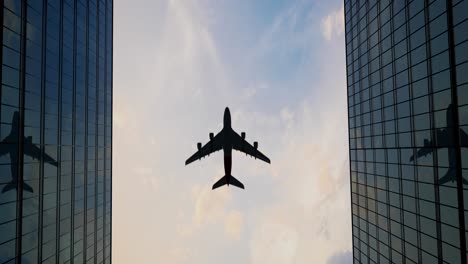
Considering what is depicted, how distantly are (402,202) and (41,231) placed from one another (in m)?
32.4

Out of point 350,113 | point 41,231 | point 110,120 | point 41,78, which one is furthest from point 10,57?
point 350,113

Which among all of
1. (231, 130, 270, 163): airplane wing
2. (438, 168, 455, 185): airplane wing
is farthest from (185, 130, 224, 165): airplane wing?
(438, 168, 455, 185): airplane wing

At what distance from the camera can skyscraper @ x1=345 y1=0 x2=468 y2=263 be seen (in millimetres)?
19078

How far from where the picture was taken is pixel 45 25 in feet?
80.8

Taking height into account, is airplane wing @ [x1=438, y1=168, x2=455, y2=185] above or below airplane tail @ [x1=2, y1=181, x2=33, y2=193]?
above

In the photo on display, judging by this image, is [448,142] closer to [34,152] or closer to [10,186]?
[10,186]

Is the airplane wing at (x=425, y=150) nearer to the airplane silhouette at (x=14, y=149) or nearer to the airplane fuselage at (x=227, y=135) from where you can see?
the airplane fuselage at (x=227, y=135)

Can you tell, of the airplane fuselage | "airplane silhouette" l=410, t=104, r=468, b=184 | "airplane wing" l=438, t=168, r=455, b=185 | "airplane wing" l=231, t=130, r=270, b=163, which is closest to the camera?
"airplane silhouette" l=410, t=104, r=468, b=184

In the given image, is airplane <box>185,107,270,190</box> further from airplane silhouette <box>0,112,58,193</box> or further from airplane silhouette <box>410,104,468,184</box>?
airplane silhouette <box>410,104,468,184</box>

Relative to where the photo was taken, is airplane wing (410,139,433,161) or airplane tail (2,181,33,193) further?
airplane wing (410,139,433,161)

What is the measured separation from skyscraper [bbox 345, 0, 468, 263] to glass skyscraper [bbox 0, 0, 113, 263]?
31.6 meters

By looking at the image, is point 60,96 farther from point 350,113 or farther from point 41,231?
point 350,113

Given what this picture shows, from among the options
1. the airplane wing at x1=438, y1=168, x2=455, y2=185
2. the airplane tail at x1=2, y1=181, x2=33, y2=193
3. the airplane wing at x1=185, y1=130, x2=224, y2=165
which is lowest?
the airplane tail at x1=2, y1=181, x2=33, y2=193

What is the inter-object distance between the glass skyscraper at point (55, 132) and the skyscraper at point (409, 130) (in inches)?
1244
